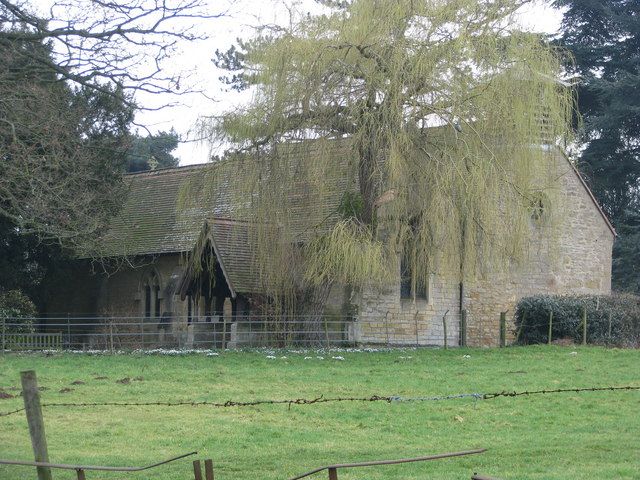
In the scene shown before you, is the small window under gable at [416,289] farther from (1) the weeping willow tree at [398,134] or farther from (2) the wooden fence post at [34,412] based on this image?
(2) the wooden fence post at [34,412]

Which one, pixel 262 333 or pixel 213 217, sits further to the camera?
pixel 213 217

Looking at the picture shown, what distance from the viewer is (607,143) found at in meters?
48.8

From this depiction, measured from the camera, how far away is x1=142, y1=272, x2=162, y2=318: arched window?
37.7 metres

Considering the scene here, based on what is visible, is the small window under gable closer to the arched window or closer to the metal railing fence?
the metal railing fence

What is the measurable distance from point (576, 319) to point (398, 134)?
30.4 feet

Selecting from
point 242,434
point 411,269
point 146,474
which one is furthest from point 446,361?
point 146,474

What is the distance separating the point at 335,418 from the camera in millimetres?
17141

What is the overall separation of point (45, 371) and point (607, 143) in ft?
109

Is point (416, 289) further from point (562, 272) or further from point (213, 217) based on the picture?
point (213, 217)

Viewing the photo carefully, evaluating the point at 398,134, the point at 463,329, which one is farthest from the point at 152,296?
the point at 398,134

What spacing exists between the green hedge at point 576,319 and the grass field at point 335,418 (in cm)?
482

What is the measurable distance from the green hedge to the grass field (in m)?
4.82

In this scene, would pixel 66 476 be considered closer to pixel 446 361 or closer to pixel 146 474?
pixel 146 474

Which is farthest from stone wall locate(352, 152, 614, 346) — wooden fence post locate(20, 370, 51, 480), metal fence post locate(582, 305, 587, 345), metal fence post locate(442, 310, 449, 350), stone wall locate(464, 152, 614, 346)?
wooden fence post locate(20, 370, 51, 480)
